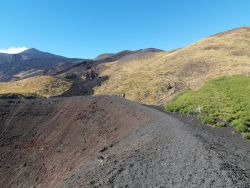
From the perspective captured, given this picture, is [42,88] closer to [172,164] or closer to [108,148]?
[108,148]

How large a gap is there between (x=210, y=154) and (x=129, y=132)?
1027 centimetres

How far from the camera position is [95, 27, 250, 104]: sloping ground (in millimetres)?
57250

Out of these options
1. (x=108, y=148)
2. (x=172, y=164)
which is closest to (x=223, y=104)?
(x=108, y=148)

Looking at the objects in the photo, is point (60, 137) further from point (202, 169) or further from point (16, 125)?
point (202, 169)

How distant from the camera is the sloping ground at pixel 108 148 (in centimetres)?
1584

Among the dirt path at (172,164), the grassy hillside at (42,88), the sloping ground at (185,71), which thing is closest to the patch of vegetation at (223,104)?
the dirt path at (172,164)

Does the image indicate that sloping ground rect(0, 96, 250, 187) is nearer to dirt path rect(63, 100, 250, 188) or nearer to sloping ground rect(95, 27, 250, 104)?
dirt path rect(63, 100, 250, 188)

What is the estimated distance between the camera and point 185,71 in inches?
2773

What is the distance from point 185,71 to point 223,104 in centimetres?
3482

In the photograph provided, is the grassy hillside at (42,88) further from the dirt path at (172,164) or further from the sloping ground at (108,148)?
the dirt path at (172,164)

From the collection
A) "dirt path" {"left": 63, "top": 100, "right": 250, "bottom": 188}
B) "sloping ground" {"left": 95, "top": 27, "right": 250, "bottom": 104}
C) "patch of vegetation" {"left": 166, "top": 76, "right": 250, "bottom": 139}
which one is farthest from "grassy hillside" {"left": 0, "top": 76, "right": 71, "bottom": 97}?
"dirt path" {"left": 63, "top": 100, "right": 250, "bottom": 188}

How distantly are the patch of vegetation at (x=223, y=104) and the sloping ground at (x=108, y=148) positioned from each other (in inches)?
73.4

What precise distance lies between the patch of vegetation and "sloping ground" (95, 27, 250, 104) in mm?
6701

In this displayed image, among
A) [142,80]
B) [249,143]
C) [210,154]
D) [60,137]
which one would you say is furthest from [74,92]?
[210,154]
